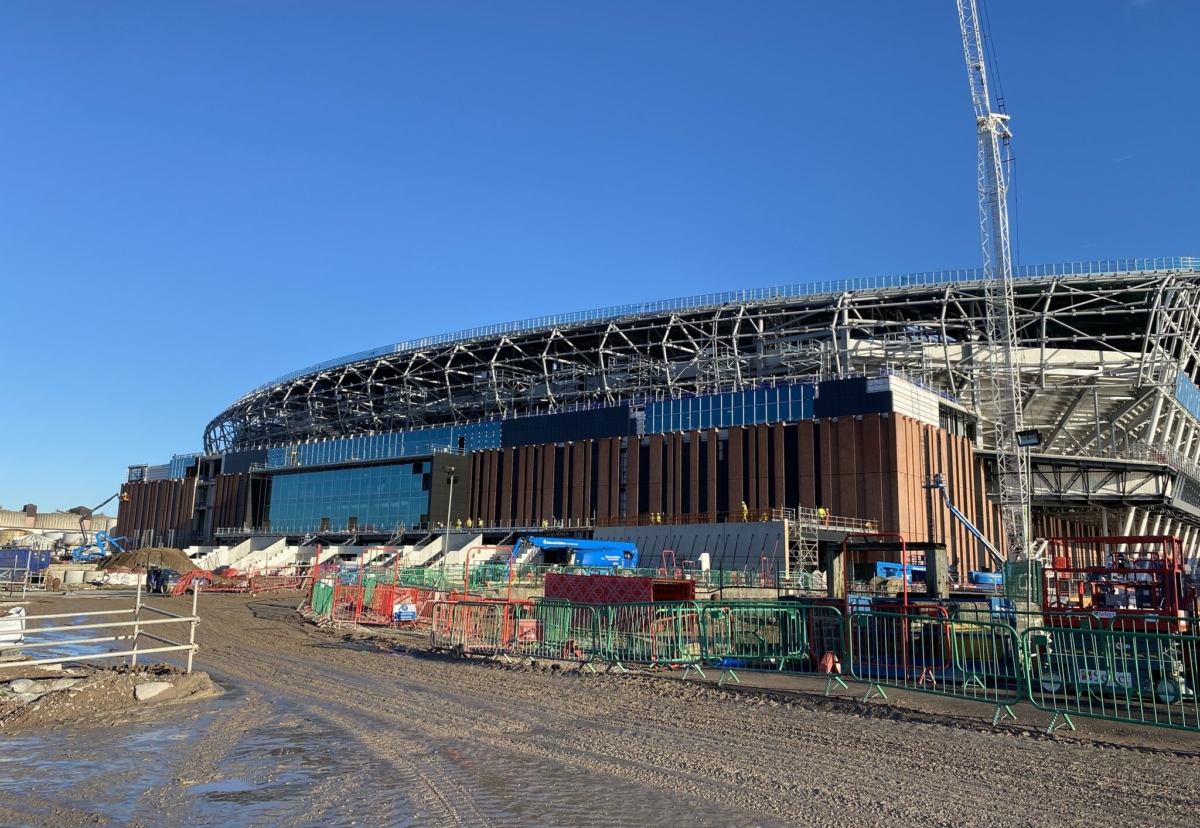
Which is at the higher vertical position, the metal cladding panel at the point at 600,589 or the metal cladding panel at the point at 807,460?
the metal cladding panel at the point at 807,460

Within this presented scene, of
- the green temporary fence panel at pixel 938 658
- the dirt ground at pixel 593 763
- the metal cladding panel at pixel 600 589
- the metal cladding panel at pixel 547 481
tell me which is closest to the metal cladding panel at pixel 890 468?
the metal cladding panel at pixel 547 481

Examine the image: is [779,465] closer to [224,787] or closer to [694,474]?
[694,474]

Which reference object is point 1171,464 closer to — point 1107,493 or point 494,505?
point 1107,493

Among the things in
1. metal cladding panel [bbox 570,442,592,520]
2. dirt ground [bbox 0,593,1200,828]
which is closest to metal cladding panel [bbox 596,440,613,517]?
metal cladding panel [bbox 570,442,592,520]

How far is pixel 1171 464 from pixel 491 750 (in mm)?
62088

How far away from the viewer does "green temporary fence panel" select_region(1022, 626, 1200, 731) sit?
11.1 meters

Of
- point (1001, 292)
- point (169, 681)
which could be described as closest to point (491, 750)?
point (169, 681)

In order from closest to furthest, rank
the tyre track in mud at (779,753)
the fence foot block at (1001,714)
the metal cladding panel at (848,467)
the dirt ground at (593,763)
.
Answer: the dirt ground at (593,763), the tyre track in mud at (779,753), the fence foot block at (1001,714), the metal cladding panel at (848,467)

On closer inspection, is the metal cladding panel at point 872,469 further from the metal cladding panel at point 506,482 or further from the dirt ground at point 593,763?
the dirt ground at point 593,763

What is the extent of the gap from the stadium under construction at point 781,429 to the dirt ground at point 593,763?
119ft

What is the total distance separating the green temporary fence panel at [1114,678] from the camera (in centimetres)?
1113

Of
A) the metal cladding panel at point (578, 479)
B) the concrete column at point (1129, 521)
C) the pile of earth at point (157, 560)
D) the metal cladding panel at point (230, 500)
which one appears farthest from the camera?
the metal cladding panel at point (230, 500)

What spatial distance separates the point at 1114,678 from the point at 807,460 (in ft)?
145

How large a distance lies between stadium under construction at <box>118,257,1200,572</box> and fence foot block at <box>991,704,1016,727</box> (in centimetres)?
3561
